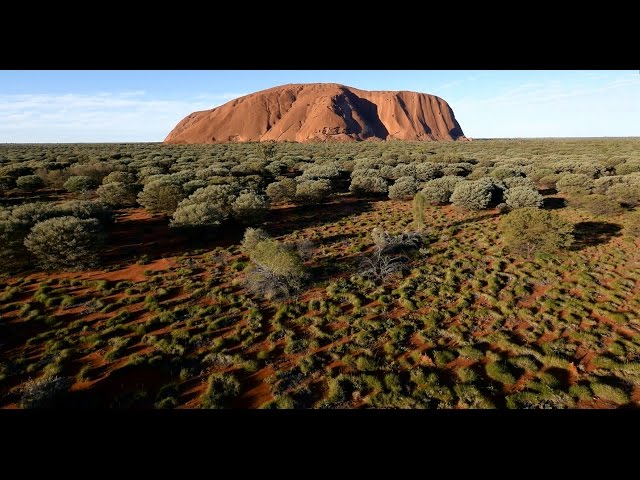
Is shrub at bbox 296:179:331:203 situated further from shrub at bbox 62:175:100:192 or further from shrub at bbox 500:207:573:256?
shrub at bbox 62:175:100:192

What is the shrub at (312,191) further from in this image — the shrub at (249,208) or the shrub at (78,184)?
the shrub at (78,184)

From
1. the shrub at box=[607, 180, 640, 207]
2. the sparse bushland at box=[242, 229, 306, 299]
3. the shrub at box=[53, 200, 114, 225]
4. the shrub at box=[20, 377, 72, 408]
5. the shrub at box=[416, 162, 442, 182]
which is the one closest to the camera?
the shrub at box=[20, 377, 72, 408]

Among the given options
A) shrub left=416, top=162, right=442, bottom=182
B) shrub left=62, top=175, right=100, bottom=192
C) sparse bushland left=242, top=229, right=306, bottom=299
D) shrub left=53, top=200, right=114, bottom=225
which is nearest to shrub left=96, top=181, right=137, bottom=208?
shrub left=62, top=175, right=100, bottom=192

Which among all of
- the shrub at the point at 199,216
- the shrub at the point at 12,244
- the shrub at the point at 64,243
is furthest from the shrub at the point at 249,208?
the shrub at the point at 12,244

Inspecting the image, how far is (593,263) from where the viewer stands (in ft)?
54.7

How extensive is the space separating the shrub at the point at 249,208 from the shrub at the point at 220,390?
1460 cm

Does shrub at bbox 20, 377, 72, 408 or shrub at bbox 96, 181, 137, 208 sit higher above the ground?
shrub at bbox 96, 181, 137, 208

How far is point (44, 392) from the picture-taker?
28.8 feet

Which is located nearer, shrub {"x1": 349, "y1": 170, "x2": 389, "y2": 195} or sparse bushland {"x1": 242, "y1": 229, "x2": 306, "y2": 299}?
sparse bushland {"x1": 242, "y1": 229, "x2": 306, "y2": 299}

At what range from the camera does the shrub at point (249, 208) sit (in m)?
22.7

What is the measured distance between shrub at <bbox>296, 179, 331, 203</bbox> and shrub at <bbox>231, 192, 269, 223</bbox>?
5.89 m

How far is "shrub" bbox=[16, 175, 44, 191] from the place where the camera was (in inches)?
1294
